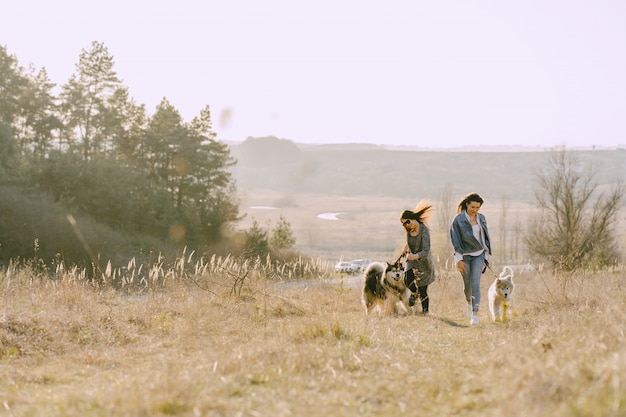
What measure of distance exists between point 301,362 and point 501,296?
18.0ft

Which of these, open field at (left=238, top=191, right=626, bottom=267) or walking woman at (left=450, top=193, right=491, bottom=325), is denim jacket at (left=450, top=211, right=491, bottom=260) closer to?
walking woman at (left=450, top=193, right=491, bottom=325)

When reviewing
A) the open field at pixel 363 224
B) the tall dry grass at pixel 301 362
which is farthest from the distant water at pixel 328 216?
the tall dry grass at pixel 301 362

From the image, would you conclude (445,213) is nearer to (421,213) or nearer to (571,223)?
(571,223)

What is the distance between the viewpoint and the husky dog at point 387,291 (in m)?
11.6

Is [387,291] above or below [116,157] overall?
below

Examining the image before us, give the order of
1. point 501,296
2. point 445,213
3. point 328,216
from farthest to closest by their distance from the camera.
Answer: point 328,216
point 445,213
point 501,296

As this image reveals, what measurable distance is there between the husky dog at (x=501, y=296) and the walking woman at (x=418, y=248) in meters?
1.30

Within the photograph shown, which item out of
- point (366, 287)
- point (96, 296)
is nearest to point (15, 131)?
Answer: point (96, 296)

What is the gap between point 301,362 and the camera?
20.0ft

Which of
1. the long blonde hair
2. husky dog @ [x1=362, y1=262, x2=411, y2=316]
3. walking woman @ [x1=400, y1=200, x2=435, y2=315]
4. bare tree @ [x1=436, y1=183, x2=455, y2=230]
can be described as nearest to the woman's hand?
walking woman @ [x1=400, y1=200, x2=435, y2=315]

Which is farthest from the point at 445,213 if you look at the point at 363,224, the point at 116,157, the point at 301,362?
the point at 363,224

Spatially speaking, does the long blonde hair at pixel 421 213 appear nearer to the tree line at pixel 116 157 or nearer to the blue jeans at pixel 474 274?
the blue jeans at pixel 474 274

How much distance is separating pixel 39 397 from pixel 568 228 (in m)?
40.1

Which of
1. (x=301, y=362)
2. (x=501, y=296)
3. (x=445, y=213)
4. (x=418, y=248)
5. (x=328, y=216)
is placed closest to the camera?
(x=301, y=362)
